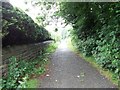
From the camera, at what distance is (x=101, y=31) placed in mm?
11617

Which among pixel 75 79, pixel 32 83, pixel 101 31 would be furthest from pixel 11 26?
pixel 101 31

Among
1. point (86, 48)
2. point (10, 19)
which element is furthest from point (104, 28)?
point (10, 19)

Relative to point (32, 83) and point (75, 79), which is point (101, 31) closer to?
point (75, 79)

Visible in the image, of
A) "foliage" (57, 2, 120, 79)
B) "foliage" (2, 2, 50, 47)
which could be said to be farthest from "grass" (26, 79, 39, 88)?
"foliage" (57, 2, 120, 79)

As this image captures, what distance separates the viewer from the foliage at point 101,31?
372 inches

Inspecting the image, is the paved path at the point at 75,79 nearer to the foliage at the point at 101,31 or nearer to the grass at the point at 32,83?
the grass at the point at 32,83

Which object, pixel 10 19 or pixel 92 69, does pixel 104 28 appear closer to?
pixel 92 69

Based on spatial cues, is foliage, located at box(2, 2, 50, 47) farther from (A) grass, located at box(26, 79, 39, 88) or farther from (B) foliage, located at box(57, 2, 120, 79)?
(B) foliage, located at box(57, 2, 120, 79)

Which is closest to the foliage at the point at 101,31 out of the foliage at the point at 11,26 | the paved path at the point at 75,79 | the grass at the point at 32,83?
the paved path at the point at 75,79

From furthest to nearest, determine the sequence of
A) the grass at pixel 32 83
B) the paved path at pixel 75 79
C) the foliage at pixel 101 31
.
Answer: the foliage at pixel 101 31 < the paved path at pixel 75 79 < the grass at pixel 32 83

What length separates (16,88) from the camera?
20.4 feet

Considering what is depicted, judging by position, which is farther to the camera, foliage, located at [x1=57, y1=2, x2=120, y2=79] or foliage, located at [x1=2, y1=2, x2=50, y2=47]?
foliage, located at [x1=57, y1=2, x2=120, y2=79]

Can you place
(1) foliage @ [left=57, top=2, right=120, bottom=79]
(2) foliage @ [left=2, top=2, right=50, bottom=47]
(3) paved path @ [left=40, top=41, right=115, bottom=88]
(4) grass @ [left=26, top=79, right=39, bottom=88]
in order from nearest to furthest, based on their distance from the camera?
(4) grass @ [left=26, top=79, right=39, bottom=88]
(3) paved path @ [left=40, top=41, right=115, bottom=88]
(2) foliage @ [left=2, top=2, right=50, bottom=47]
(1) foliage @ [left=57, top=2, right=120, bottom=79]

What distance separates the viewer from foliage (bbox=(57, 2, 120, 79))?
31.0ft
